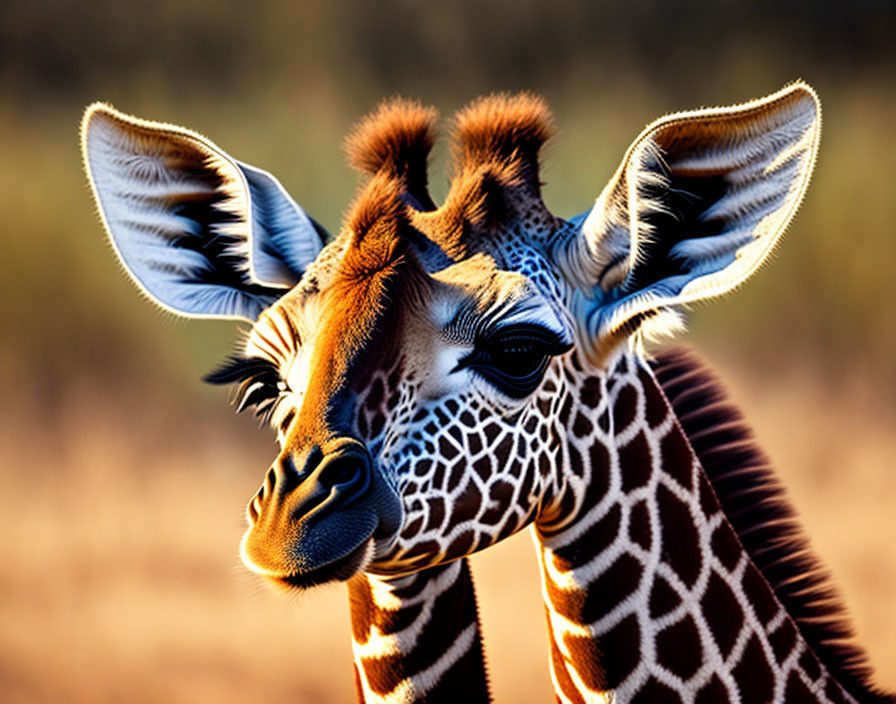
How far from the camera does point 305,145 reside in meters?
5.60

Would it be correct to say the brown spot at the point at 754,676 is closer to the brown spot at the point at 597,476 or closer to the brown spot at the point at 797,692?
the brown spot at the point at 797,692

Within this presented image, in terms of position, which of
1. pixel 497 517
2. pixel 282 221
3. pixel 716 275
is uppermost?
pixel 282 221

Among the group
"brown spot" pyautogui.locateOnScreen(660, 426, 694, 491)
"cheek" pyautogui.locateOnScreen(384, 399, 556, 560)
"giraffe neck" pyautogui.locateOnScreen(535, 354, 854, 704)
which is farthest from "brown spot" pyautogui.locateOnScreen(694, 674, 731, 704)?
"cheek" pyautogui.locateOnScreen(384, 399, 556, 560)

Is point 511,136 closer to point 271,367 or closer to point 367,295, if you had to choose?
point 367,295

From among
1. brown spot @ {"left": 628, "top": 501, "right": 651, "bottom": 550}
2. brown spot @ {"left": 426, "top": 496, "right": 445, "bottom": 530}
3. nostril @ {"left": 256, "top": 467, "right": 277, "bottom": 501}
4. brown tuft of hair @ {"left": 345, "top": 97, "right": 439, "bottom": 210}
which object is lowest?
brown spot @ {"left": 628, "top": 501, "right": 651, "bottom": 550}

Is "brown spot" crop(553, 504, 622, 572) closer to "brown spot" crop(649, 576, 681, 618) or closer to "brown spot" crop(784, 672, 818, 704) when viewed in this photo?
"brown spot" crop(649, 576, 681, 618)

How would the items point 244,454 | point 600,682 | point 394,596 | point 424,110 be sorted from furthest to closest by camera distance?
point 244,454 < point 424,110 < point 394,596 < point 600,682

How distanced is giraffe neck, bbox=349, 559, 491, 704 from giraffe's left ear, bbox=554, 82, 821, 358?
2.18ft

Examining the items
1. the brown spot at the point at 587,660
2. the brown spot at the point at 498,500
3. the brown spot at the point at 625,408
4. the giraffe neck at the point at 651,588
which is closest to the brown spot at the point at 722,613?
the giraffe neck at the point at 651,588

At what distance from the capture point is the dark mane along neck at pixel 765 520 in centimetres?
216

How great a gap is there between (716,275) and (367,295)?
0.62m

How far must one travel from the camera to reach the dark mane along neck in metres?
2.16

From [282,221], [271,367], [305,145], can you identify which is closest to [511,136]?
[282,221]

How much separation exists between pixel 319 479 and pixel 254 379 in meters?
0.48
